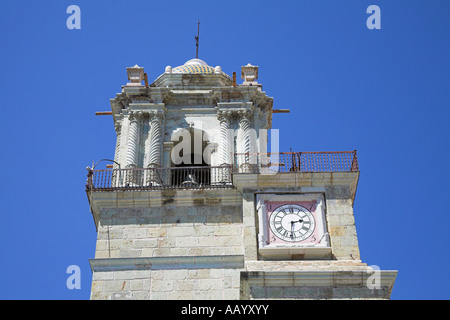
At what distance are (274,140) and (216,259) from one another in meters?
6.70

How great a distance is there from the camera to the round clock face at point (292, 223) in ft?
72.6

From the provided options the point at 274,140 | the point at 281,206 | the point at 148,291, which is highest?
the point at 274,140

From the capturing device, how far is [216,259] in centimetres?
2194

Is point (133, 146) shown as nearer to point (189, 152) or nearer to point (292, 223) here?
point (189, 152)

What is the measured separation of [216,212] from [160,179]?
2250 mm

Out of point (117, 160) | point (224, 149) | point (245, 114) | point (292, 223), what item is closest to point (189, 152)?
point (224, 149)

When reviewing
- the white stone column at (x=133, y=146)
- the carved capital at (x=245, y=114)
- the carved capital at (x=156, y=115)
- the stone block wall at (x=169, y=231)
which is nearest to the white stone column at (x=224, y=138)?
the carved capital at (x=245, y=114)

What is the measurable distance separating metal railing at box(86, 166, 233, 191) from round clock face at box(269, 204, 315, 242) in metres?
1.77

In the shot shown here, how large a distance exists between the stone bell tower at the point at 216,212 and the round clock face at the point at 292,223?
0.10 feet

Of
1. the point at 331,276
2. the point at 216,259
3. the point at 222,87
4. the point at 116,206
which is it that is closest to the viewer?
the point at 331,276
